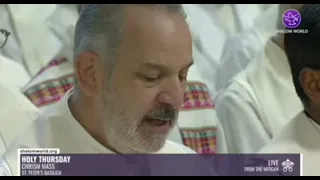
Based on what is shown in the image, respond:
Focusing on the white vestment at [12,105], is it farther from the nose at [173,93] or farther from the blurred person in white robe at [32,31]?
the nose at [173,93]

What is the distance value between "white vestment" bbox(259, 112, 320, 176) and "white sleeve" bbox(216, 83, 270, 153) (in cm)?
3

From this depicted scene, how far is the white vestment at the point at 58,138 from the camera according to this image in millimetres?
1445

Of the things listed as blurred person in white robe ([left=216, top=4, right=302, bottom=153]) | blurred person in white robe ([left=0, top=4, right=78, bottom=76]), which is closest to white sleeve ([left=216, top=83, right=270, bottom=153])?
blurred person in white robe ([left=216, top=4, right=302, bottom=153])

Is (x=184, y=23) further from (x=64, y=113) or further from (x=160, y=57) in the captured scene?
(x=64, y=113)

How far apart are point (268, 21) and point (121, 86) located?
335mm

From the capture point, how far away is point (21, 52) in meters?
1.48

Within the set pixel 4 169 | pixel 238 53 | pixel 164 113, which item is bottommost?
pixel 4 169

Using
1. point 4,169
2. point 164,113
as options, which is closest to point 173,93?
point 164,113

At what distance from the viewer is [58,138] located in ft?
4.77

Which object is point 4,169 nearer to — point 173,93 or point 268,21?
point 173,93

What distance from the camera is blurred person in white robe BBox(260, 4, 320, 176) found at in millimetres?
1456

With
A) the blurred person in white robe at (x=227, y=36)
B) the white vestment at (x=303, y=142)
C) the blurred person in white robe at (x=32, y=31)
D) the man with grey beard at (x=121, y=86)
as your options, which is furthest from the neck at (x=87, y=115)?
the white vestment at (x=303, y=142)

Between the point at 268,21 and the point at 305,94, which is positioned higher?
the point at 268,21

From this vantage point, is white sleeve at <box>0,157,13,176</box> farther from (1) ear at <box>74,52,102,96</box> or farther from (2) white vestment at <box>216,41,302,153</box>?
(2) white vestment at <box>216,41,302,153</box>
